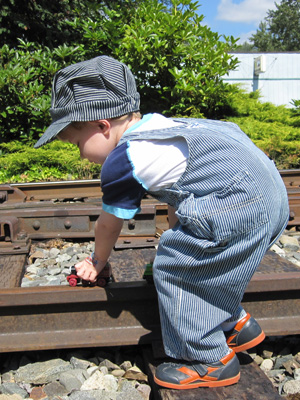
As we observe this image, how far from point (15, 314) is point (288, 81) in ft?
68.2

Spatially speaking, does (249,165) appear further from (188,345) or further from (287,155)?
(287,155)

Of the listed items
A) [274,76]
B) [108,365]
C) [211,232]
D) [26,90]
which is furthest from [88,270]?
[274,76]

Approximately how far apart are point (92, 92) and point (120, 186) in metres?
0.41

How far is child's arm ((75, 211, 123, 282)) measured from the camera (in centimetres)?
188

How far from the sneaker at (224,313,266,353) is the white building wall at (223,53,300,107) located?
19028mm

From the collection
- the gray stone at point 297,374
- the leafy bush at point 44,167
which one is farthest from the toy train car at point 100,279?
the leafy bush at point 44,167

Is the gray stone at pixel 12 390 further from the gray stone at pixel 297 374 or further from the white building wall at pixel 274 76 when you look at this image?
the white building wall at pixel 274 76

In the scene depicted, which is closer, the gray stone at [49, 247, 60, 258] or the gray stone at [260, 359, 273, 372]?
the gray stone at [260, 359, 273, 372]

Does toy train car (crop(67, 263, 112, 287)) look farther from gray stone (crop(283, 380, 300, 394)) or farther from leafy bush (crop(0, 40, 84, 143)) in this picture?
leafy bush (crop(0, 40, 84, 143))

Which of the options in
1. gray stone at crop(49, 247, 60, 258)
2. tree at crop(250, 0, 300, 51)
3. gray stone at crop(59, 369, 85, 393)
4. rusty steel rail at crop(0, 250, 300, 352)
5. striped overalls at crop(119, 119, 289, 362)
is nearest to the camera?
striped overalls at crop(119, 119, 289, 362)

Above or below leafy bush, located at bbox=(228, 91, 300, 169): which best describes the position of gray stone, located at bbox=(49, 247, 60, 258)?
below

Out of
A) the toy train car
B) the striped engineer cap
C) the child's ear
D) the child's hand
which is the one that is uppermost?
the striped engineer cap

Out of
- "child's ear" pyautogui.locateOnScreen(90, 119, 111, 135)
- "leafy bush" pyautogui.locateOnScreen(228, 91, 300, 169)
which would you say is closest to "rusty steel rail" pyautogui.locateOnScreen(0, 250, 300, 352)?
"child's ear" pyautogui.locateOnScreen(90, 119, 111, 135)

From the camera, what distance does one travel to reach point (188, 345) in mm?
1778
